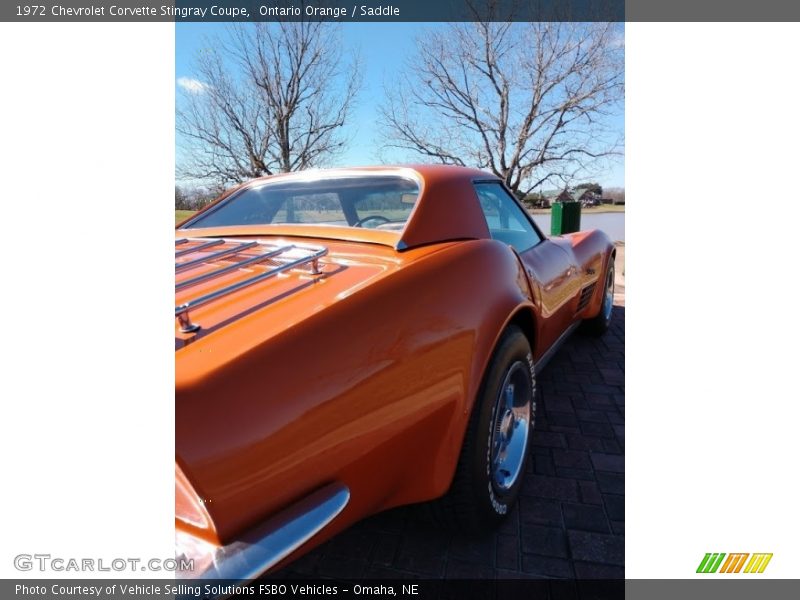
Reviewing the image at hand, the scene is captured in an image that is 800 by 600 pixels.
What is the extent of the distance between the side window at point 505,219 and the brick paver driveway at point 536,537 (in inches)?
45.1

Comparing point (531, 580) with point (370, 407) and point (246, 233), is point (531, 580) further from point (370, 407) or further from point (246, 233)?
point (246, 233)

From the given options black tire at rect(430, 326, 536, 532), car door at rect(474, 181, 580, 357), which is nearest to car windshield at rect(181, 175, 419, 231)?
car door at rect(474, 181, 580, 357)

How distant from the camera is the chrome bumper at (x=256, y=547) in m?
0.90

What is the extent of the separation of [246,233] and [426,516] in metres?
1.42

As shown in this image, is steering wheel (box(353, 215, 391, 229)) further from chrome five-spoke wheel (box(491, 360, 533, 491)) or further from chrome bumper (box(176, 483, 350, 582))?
chrome bumper (box(176, 483, 350, 582))

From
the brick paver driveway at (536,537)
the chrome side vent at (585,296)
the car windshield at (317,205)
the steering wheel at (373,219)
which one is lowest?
the brick paver driveway at (536,537)

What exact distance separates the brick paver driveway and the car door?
58 centimetres

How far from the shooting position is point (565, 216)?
10.2m

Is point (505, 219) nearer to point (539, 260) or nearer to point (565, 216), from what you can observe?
→ point (539, 260)

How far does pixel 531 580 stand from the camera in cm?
161

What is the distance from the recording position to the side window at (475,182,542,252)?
100 inches

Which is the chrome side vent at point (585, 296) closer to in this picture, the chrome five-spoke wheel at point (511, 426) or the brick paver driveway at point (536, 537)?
the brick paver driveway at point (536, 537)

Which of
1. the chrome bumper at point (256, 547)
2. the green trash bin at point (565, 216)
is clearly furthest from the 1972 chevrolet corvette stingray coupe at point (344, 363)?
the green trash bin at point (565, 216)

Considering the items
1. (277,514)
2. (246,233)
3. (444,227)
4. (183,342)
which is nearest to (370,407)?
(277,514)
